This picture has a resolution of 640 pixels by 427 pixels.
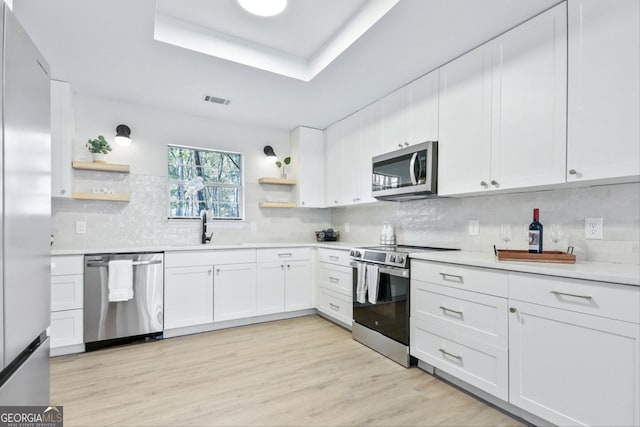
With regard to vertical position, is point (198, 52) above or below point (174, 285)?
above

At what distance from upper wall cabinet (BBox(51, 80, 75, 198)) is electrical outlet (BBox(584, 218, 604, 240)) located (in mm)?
4337

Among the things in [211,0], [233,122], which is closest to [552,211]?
[211,0]

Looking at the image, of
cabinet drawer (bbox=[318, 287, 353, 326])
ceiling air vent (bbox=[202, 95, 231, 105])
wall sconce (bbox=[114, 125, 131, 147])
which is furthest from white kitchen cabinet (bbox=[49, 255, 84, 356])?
cabinet drawer (bbox=[318, 287, 353, 326])

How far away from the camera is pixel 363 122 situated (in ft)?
12.0

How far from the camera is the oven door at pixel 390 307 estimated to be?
254cm

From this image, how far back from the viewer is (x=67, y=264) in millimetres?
2770

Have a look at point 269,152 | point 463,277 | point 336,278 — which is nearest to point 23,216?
point 463,277

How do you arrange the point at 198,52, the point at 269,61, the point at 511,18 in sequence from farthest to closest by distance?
the point at 269,61 → the point at 198,52 → the point at 511,18

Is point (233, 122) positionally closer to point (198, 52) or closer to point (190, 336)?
point (198, 52)

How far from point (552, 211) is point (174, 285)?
334cm

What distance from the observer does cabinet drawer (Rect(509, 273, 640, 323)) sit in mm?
1396

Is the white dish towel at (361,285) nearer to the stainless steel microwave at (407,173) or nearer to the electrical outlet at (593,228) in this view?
the stainless steel microwave at (407,173)

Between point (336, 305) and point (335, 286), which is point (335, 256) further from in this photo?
point (336, 305)

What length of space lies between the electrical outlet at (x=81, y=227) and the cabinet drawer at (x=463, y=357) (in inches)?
133
